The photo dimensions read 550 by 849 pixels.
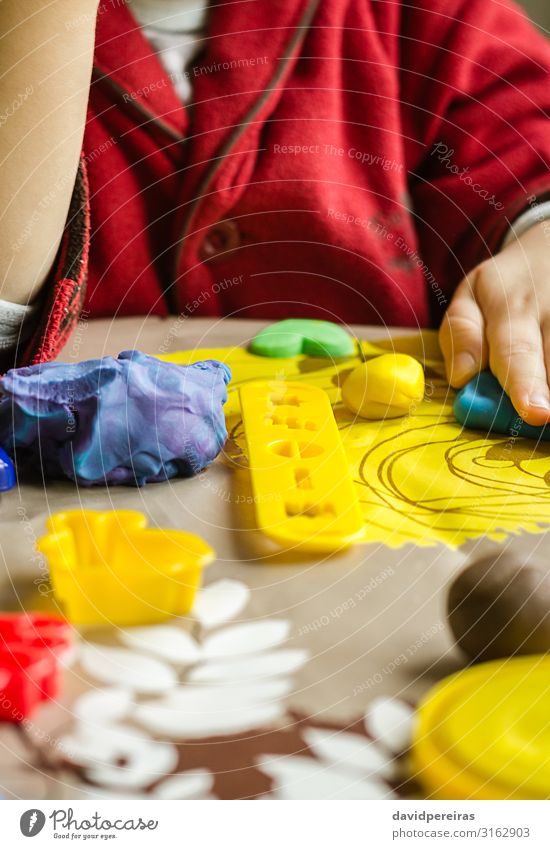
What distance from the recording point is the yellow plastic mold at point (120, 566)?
0.26 m

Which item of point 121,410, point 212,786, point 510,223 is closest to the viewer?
point 212,786

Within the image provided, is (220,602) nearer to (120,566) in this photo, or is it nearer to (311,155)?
(120,566)

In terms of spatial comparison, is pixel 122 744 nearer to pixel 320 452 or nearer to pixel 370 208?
pixel 320 452

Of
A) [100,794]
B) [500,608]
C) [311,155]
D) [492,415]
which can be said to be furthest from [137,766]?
[311,155]

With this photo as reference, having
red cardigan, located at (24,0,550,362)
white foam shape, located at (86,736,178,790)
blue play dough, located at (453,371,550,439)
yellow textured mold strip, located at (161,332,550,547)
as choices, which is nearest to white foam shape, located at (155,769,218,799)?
white foam shape, located at (86,736,178,790)

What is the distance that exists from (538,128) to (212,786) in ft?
1.50

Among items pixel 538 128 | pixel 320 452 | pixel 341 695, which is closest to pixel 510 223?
pixel 538 128

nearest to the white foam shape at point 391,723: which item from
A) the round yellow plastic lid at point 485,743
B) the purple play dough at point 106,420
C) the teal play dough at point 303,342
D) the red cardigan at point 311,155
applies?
the round yellow plastic lid at point 485,743

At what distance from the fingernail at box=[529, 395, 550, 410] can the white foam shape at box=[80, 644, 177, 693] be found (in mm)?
215

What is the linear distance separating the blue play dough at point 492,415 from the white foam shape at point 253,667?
0.56 feet

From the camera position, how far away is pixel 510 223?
0.51m

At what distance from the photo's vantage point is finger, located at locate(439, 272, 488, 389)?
419 mm

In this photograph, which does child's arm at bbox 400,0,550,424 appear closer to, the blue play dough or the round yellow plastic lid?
the blue play dough

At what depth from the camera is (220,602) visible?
0.27 metres
